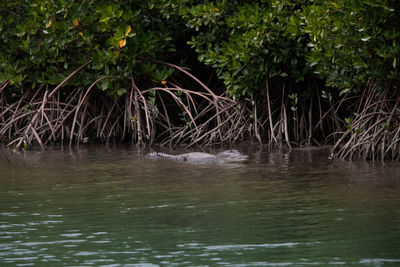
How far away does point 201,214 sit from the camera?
584cm

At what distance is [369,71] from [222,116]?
331 centimetres

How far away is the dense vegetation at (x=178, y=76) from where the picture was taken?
9.87 meters

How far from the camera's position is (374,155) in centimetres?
903

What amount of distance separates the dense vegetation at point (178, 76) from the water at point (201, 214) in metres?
1.69

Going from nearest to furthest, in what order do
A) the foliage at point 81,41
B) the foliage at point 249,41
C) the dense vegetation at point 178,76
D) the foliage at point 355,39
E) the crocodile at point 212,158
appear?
the foliage at point 355,39 → the crocodile at point 212,158 → the dense vegetation at point 178,76 → the foliage at point 249,41 → the foliage at point 81,41

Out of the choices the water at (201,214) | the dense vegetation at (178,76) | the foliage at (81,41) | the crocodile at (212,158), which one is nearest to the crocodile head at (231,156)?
the crocodile at (212,158)

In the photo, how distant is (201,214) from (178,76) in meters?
7.61

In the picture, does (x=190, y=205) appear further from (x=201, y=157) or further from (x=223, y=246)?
(x=201, y=157)

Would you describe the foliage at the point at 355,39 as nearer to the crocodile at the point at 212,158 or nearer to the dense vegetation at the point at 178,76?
the dense vegetation at the point at 178,76

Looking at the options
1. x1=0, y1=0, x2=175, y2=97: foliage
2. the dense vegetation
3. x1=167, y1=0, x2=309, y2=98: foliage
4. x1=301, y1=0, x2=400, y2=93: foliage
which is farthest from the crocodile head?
x1=0, y1=0, x2=175, y2=97: foliage

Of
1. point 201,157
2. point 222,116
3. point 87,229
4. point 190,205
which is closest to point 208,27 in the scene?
point 222,116

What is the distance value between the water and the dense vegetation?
1.69m

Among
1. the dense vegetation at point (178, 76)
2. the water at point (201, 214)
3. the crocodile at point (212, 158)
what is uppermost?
the dense vegetation at point (178, 76)

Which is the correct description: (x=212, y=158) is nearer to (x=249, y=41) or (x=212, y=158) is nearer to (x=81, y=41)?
(x=249, y=41)
